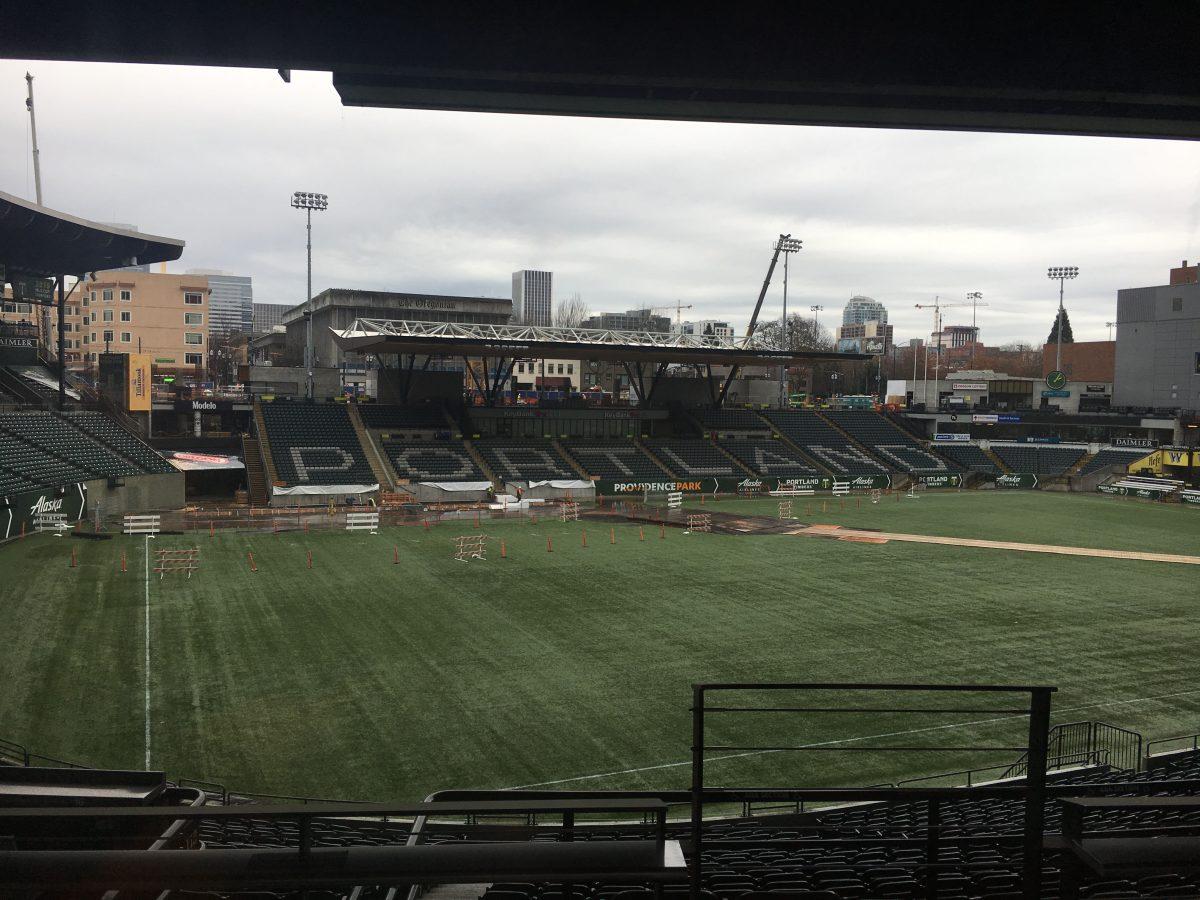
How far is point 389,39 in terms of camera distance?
7707mm

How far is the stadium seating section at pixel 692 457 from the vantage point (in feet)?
214

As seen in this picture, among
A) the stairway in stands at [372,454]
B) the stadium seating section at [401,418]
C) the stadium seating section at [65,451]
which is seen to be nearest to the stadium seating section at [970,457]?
the stadium seating section at [401,418]

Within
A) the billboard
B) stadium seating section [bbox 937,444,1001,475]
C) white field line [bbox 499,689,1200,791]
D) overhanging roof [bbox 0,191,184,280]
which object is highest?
overhanging roof [bbox 0,191,184,280]

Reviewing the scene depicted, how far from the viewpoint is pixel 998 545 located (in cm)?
4178

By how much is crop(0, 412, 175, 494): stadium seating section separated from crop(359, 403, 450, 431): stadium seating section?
15.9 m

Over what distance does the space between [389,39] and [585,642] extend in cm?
1862

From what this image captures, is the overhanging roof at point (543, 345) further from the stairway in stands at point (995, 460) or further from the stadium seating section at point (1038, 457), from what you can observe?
the stadium seating section at point (1038, 457)

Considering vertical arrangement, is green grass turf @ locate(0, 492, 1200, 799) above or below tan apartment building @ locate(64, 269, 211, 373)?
below

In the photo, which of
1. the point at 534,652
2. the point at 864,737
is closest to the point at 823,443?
the point at 534,652

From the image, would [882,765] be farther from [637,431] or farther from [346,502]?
[637,431]

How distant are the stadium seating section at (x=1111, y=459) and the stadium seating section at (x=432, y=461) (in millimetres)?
50406

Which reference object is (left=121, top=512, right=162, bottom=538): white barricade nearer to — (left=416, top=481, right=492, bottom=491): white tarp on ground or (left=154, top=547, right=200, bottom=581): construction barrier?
(left=154, top=547, right=200, bottom=581): construction barrier

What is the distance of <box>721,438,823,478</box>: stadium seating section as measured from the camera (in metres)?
66.8

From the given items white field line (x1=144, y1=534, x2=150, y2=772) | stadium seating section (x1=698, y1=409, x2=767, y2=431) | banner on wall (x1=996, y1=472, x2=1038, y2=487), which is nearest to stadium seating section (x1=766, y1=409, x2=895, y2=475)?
stadium seating section (x1=698, y1=409, x2=767, y2=431)
